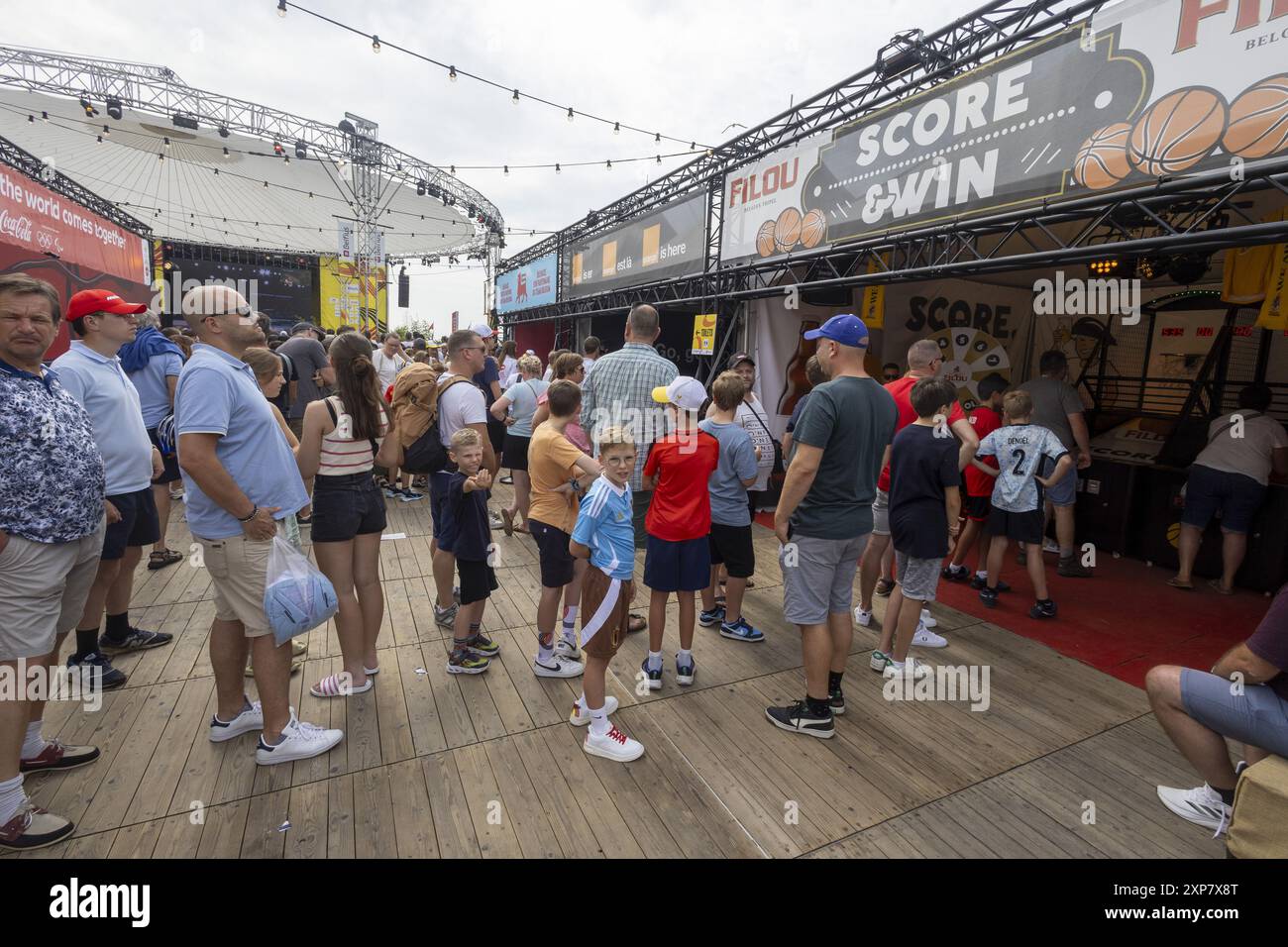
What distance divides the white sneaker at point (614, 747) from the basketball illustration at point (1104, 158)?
4.36 m

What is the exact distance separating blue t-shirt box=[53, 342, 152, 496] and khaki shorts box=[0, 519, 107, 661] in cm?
90

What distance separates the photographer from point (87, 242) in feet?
33.6

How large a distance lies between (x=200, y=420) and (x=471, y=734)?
1814mm

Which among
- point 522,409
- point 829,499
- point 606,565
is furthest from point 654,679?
point 522,409

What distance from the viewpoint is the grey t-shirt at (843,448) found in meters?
2.67

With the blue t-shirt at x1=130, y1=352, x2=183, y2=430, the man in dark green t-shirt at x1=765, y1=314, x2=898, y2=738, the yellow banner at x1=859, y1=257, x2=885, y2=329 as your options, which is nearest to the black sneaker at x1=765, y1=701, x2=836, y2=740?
the man in dark green t-shirt at x1=765, y1=314, x2=898, y2=738

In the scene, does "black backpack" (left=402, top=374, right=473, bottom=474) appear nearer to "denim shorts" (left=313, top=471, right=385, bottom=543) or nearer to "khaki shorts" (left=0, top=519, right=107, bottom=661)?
"denim shorts" (left=313, top=471, right=385, bottom=543)

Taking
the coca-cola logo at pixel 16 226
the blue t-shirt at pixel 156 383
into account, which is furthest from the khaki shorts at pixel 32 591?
the coca-cola logo at pixel 16 226

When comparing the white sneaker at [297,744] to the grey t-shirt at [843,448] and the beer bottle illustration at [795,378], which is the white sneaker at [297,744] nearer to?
the grey t-shirt at [843,448]

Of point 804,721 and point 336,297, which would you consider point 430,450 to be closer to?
point 804,721

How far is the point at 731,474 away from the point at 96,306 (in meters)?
3.40

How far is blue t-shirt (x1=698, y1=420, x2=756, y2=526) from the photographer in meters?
3.51
